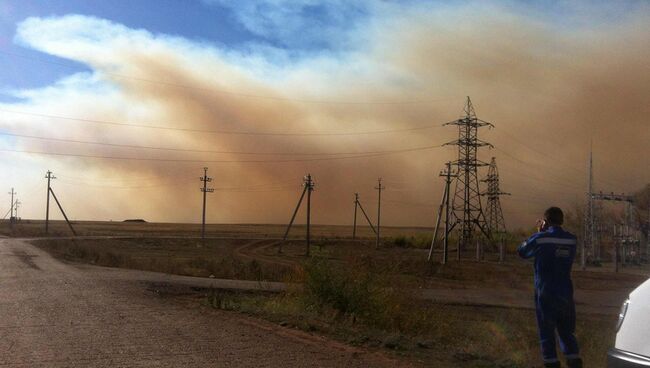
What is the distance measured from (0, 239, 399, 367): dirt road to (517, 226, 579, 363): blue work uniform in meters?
2.28

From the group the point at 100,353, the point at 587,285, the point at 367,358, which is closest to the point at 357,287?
the point at 367,358

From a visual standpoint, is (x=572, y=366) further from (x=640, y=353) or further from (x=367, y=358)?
(x=640, y=353)

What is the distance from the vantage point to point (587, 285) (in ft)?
117

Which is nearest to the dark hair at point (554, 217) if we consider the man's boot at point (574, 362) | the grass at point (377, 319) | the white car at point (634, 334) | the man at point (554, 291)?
the man at point (554, 291)

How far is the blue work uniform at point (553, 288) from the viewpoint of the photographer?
8086 mm

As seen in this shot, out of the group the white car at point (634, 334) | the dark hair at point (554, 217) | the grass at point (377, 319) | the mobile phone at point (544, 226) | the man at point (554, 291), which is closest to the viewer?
the white car at point (634, 334)

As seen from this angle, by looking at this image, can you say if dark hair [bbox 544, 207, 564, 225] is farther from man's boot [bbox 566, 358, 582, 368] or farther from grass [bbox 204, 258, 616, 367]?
grass [bbox 204, 258, 616, 367]

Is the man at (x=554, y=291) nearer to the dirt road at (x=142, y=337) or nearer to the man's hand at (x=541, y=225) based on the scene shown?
the man's hand at (x=541, y=225)

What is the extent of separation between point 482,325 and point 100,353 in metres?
11.0

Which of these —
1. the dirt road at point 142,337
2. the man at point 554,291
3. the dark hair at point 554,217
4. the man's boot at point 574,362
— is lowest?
the dirt road at point 142,337

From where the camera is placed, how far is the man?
8.09m

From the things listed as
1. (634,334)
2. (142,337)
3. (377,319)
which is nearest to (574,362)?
(634,334)

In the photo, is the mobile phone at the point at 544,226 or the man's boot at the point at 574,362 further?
the mobile phone at the point at 544,226

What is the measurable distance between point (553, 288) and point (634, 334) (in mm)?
3449
